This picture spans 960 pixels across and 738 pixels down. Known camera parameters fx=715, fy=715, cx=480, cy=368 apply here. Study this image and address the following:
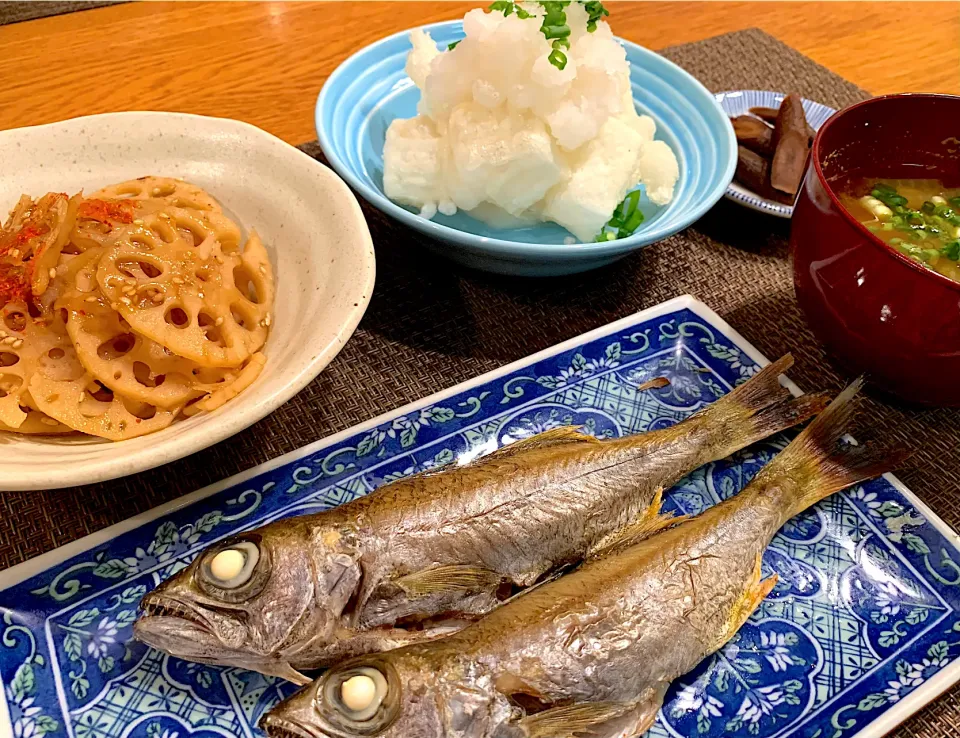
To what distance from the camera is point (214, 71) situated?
105 inches

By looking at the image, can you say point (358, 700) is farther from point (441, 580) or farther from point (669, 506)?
point (669, 506)

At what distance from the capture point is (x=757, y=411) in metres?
1.56

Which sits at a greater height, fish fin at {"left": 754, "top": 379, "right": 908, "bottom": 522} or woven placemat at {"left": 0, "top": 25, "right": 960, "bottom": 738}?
fish fin at {"left": 754, "top": 379, "right": 908, "bottom": 522}

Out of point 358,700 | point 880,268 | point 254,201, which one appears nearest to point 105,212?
point 254,201

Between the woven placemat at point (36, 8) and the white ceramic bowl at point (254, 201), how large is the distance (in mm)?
1639

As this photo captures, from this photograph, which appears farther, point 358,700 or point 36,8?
point 36,8

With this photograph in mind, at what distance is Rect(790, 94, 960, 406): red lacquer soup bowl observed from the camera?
140 centimetres

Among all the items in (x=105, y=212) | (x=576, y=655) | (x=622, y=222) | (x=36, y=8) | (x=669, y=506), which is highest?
(x=105, y=212)

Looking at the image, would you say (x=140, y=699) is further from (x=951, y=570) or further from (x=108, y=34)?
(x=108, y=34)

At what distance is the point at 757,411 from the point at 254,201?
1220 millimetres

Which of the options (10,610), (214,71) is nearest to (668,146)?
(214,71)

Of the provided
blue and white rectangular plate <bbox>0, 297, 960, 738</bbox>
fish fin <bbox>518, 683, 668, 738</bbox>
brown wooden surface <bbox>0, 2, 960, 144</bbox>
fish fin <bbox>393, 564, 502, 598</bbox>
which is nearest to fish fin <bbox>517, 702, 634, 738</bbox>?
fish fin <bbox>518, 683, 668, 738</bbox>

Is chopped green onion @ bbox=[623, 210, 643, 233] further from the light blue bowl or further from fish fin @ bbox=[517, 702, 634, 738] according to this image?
fish fin @ bbox=[517, 702, 634, 738]

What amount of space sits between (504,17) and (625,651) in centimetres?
145
